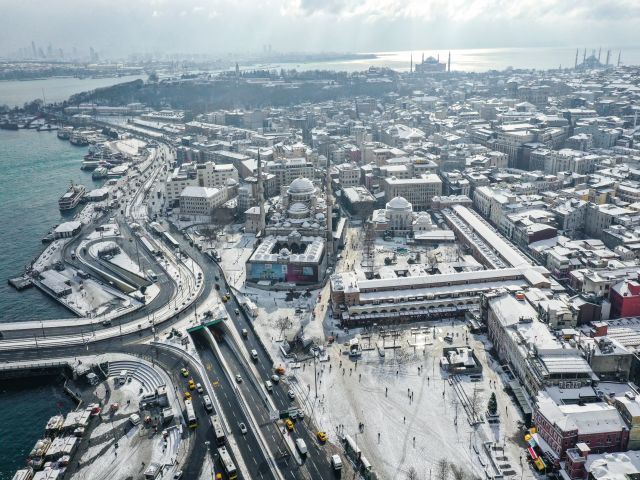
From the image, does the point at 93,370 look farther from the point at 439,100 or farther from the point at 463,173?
the point at 439,100

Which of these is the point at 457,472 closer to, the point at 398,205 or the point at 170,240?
the point at 398,205

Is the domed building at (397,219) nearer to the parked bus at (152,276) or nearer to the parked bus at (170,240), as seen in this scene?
the parked bus at (170,240)

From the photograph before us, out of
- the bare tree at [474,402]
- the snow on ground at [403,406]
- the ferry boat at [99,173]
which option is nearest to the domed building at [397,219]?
the snow on ground at [403,406]

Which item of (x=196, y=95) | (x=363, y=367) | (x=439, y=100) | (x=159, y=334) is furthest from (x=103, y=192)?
(x=196, y=95)

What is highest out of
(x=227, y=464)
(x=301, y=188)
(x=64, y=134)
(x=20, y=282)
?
(x=301, y=188)

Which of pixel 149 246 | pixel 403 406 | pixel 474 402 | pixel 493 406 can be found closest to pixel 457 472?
pixel 493 406
